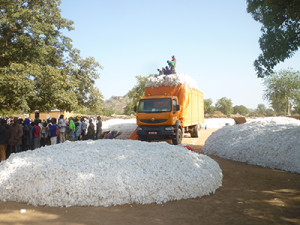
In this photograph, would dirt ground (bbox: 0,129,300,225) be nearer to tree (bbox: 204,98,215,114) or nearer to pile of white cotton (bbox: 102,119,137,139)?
pile of white cotton (bbox: 102,119,137,139)

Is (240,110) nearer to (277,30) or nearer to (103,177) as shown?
(277,30)

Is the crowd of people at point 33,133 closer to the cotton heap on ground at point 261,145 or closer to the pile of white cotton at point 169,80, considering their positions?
the pile of white cotton at point 169,80

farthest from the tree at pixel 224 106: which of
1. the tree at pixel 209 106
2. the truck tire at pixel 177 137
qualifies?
the truck tire at pixel 177 137

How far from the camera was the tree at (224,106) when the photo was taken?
81.0 m

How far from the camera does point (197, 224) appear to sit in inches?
174

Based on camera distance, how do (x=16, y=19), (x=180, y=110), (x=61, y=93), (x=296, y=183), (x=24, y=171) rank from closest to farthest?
1. (x=24, y=171)
2. (x=296, y=183)
3. (x=180, y=110)
4. (x=16, y=19)
5. (x=61, y=93)

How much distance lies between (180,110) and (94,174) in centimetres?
956

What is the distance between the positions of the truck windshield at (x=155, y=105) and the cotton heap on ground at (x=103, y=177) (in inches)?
266

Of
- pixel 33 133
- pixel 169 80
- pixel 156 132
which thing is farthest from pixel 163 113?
pixel 33 133

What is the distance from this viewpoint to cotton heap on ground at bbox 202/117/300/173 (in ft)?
29.1

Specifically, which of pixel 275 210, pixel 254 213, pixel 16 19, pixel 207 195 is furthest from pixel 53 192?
pixel 16 19

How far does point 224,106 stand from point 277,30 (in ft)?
245

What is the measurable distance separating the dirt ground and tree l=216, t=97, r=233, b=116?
254 feet

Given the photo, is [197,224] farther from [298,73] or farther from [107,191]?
[298,73]
